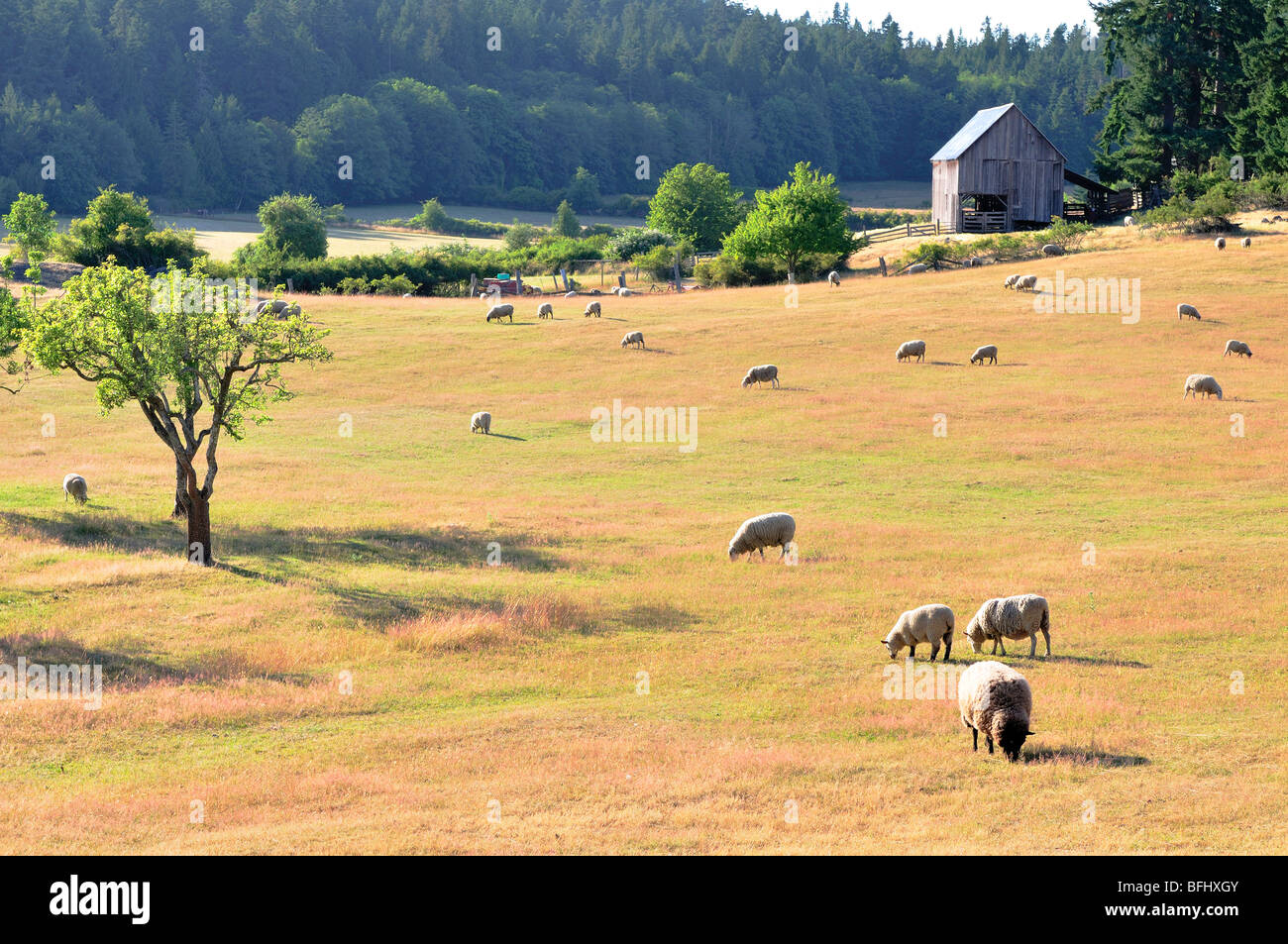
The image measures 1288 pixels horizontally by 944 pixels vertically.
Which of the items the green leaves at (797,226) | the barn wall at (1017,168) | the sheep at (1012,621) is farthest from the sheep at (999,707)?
the barn wall at (1017,168)

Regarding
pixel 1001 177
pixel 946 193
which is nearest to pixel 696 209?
pixel 946 193

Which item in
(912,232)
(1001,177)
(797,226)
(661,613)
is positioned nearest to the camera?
(661,613)

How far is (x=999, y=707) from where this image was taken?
48.3 feet

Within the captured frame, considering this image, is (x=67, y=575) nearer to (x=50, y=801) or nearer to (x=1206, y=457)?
(x=50, y=801)

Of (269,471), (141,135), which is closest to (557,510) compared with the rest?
(269,471)

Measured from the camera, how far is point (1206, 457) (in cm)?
3428

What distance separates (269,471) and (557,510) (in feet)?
36.5

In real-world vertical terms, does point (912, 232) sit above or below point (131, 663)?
above

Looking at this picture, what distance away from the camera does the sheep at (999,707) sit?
14555 millimetres

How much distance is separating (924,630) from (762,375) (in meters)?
29.3

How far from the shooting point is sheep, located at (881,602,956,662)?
19172 millimetres

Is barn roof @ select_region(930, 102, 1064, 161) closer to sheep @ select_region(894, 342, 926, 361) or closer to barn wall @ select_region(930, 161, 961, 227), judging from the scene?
barn wall @ select_region(930, 161, 961, 227)

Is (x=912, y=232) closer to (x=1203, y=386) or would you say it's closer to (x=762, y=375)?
(x=762, y=375)

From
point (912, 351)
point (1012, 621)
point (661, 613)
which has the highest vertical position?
point (912, 351)
